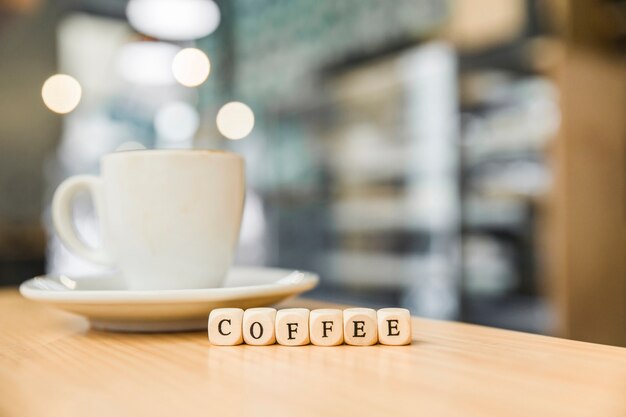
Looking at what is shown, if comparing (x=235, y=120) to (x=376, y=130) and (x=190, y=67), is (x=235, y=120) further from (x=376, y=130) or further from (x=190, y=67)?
(x=376, y=130)

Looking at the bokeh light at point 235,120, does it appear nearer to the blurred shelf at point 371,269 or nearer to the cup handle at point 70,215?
the blurred shelf at point 371,269

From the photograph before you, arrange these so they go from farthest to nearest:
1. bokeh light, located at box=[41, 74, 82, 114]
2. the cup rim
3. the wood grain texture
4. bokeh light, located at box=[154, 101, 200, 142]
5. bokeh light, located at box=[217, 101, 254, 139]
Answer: bokeh light, located at box=[154, 101, 200, 142], bokeh light, located at box=[217, 101, 254, 139], bokeh light, located at box=[41, 74, 82, 114], the wood grain texture, the cup rim

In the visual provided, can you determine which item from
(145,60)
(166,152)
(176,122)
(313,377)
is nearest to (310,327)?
(313,377)

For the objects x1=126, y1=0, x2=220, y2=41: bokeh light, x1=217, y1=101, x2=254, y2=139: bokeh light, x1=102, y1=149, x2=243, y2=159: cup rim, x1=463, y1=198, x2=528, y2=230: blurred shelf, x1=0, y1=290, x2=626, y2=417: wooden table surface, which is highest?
x1=126, y1=0, x2=220, y2=41: bokeh light

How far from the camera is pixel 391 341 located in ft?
1.62

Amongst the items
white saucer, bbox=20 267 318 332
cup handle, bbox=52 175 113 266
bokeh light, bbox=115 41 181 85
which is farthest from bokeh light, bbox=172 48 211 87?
white saucer, bbox=20 267 318 332

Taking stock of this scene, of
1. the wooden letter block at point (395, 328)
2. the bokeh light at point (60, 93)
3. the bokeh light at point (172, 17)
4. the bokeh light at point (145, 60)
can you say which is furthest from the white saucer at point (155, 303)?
the bokeh light at point (145, 60)

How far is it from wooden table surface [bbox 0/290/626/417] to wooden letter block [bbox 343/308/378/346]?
0.4 inches

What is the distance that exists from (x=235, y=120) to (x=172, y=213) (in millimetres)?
4142

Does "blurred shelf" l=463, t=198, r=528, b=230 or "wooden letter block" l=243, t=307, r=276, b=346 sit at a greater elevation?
"wooden letter block" l=243, t=307, r=276, b=346

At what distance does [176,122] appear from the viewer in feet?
16.5

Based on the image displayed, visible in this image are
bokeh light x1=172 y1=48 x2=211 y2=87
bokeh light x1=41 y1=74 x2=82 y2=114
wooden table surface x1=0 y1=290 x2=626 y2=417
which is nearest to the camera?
wooden table surface x1=0 y1=290 x2=626 y2=417

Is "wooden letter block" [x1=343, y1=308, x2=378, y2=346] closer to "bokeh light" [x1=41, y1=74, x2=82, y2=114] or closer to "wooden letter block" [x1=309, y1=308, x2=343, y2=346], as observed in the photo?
"wooden letter block" [x1=309, y1=308, x2=343, y2=346]

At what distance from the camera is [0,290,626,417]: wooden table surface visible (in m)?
0.32
